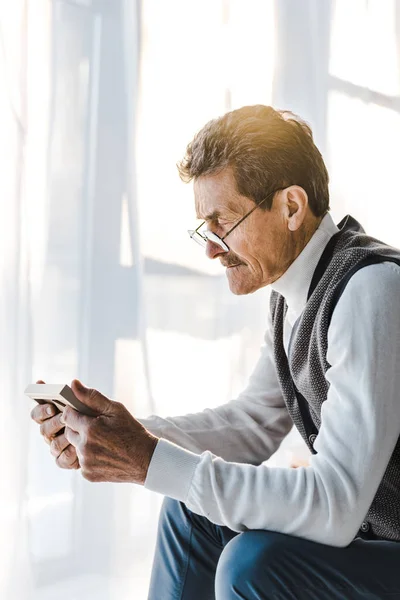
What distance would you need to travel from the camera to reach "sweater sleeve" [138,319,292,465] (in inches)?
55.6

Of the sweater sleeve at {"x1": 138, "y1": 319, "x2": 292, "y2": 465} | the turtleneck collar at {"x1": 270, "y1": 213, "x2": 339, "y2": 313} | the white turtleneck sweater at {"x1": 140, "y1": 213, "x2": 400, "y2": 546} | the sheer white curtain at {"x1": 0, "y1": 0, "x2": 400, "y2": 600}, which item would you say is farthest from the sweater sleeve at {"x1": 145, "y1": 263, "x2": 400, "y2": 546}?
the sheer white curtain at {"x1": 0, "y1": 0, "x2": 400, "y2": 600}

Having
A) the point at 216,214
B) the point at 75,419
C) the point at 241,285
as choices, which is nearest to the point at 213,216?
the point at 216,214

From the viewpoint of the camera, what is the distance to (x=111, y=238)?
5.92 ft

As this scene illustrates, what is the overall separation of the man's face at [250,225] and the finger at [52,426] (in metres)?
0.39

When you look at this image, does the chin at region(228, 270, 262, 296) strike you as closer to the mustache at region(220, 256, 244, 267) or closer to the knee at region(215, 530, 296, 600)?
the mustache at region(220, 256, 244, 267)

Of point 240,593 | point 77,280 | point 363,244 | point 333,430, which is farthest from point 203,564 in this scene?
point 77,280

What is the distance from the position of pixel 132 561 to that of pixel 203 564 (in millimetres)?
695

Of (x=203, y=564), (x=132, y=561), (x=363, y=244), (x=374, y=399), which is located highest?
(x=363, y=244)

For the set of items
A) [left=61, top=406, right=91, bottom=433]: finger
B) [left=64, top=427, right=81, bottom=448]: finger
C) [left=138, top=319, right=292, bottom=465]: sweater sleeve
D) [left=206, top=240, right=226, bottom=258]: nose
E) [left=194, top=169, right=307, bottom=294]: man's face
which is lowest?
[left=138, top=319, right=292, bottom=465]: sweater sleeve

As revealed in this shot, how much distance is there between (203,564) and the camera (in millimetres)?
1262

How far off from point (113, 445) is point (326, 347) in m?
0.34

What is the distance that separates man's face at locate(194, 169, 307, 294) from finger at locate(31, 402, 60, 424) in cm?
39

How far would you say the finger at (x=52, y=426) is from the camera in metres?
1.22

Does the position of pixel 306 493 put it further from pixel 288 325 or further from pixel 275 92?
pixel 275 92
